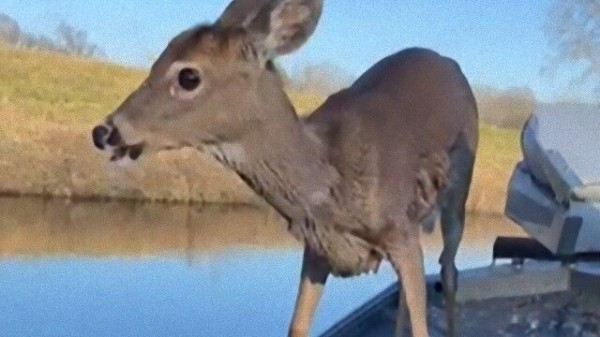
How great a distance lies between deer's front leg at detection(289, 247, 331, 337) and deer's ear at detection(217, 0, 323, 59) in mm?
358

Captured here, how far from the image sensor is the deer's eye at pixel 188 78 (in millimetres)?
1226

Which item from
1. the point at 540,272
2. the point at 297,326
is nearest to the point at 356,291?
the point at 540,272

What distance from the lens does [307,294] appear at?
157cm

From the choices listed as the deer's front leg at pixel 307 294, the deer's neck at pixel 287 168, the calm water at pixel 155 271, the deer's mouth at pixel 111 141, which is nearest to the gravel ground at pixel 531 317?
the calm water at pixel 155 271

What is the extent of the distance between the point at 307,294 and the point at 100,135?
1.55 ft

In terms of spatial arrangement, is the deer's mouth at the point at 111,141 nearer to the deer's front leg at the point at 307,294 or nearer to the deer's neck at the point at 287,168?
the deer's neck at the point at 287,168

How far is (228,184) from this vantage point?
3.50 meters

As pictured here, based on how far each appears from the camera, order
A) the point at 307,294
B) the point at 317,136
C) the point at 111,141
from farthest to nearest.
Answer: the point at 307,294 < the point at 317,136 < the point at 111,141

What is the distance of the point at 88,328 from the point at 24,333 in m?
0.14

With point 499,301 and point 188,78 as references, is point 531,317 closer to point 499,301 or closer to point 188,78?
point 499,301

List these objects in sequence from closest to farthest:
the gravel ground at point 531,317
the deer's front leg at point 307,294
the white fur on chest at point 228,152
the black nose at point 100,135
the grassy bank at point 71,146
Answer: the black nose at point 100,135 < the white fur on chest at point 228,152 < the deer's front leg at point 307,294 < the gravel ground at point 531,317 < the grassy bank at point 71,146

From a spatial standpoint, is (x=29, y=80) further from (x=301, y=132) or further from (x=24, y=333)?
(x=301, y=132)

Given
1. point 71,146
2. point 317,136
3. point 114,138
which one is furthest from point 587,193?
point 71,146

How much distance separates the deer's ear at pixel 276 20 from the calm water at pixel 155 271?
0.73 meters
